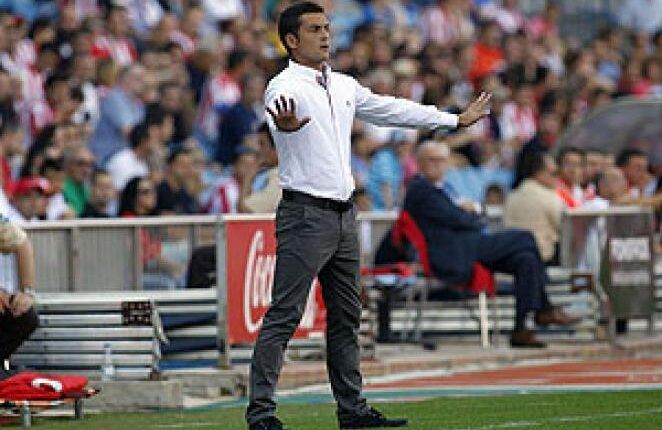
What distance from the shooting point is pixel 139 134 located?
22094mm

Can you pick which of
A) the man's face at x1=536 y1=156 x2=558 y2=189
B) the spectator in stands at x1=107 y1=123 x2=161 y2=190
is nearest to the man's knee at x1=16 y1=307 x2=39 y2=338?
the spectator in stands at x1=107 y1=123 x2=161 y2=190

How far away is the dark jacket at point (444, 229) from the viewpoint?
62.5ft

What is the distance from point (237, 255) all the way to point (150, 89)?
25.2 ft

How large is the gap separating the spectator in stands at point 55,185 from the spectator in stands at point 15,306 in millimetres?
5100

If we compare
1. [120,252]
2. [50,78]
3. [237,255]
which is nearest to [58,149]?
[50,78]

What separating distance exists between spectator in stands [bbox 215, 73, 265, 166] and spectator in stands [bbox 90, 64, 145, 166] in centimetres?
122

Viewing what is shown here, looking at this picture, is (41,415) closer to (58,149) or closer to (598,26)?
(58,149)

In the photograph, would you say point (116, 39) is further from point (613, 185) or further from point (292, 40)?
point (292, 40)

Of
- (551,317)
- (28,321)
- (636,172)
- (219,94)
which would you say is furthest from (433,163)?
(219,94)

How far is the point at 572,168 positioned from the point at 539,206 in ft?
5.11

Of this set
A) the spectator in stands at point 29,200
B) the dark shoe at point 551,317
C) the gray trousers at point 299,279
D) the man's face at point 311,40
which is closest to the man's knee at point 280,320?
the gray trousers at point 299,279

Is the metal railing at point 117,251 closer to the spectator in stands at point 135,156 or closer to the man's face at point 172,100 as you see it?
Result: the spectator in stands at point 135,156

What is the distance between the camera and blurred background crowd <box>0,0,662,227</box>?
2047 centimetres

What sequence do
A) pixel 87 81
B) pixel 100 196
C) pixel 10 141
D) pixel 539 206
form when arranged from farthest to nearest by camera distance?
pixel 87 81 < pixel 539 206 < pixel 10 141 < pixel 100 196
